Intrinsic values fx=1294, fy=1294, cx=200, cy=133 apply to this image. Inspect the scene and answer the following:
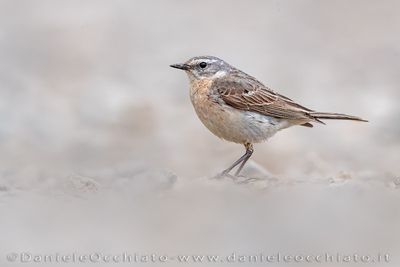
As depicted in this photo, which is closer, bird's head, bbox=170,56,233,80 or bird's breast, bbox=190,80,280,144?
bird's breast, bbox=190,80,280,144

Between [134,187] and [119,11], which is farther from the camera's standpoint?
[119,11]

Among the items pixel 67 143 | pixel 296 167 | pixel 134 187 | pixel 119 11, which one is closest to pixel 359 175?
pixel 296 167

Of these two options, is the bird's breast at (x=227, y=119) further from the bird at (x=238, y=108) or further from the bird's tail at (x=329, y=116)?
the bird's tail at (x=329, y=116)

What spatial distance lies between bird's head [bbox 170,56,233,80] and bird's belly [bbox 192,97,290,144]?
0.42 metres

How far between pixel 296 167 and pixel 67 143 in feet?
12.8

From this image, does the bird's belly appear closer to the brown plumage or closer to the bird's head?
the brown plumage

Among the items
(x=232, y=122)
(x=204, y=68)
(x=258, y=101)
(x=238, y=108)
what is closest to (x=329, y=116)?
(x=258, y=101)

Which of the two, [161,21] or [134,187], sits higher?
[161,21]

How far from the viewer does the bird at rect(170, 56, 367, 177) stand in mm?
13820

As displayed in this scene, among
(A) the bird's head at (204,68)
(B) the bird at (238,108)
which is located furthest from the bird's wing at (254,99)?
(A) the bird's head at (204,68)

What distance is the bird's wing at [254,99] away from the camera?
46.1ft

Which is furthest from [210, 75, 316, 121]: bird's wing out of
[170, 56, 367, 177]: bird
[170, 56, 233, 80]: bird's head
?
[170, 56, 233, 80]: bird's head

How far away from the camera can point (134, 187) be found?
39.7 ft

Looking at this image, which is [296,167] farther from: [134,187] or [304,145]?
[134,187]
